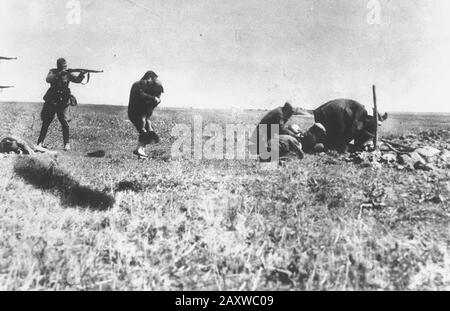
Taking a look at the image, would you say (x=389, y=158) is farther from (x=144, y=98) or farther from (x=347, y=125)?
(x=144, y=98)

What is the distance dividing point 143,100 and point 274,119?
364cm

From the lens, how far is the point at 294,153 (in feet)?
32.9

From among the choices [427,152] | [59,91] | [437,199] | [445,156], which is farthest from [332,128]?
[59,91]

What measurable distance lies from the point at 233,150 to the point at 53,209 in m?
6.47

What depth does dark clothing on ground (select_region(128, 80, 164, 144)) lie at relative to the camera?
9266 millimetres

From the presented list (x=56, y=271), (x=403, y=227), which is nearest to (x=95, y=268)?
(x=56, y=271)

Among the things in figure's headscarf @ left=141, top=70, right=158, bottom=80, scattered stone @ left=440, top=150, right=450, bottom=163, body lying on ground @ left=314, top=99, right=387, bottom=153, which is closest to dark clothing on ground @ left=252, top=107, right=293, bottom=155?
body lying on ground @ left=314, top=99, right=387, bottom=153

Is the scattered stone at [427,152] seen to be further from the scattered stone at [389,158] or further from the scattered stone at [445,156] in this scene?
the scattered stone at [389,158]

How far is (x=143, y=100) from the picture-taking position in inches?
365

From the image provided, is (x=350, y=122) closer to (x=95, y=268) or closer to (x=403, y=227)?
(x=403, y=227)

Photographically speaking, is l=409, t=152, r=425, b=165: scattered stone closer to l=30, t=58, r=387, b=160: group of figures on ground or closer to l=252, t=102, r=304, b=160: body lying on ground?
l=30, t=58, r=387, b=160: group of figures on ground

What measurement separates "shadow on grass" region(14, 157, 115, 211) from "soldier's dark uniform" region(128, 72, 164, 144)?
225 centimetres
